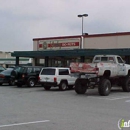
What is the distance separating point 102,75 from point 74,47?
2072 centimetres

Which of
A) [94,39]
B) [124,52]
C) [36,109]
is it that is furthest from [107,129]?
[94,39]

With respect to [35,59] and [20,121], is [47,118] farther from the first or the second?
[35,59]

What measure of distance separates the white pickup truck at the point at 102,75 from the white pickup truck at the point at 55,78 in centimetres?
243

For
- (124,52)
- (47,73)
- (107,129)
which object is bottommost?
(107,129)

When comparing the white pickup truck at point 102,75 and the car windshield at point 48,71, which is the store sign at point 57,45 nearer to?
the car windshield at point 48,71

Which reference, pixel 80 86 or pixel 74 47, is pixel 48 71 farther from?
pixel 74 47

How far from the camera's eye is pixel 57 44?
133ft

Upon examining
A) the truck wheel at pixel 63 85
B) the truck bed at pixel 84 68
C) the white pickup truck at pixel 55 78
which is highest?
the truck bed at pixel 84 68

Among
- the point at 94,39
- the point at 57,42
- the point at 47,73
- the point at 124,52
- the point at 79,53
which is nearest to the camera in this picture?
the point at 47,73

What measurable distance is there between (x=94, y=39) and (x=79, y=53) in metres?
5.77

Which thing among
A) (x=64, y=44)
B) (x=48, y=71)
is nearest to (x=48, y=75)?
(x=48, y=71)

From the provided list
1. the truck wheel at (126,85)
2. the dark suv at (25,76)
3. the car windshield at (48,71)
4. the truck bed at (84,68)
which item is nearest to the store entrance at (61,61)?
the dark suv at (25,76)

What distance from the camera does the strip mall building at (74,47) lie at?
106 ft

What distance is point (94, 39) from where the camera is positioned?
36.8 metres
